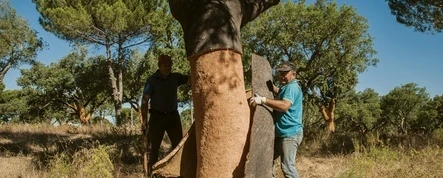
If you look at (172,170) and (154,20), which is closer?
(172,170)

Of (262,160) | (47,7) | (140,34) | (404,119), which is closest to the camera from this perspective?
(262,160)

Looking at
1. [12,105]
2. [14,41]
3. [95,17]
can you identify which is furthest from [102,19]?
[12,105]

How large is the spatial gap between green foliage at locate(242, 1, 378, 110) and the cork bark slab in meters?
16.9

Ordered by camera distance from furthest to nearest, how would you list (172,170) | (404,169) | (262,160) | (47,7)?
(47,7) → (404,169) → (172,170) → (262,160)

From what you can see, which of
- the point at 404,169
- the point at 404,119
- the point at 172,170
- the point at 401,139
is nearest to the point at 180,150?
the point at 172,170

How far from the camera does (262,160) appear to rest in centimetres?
383

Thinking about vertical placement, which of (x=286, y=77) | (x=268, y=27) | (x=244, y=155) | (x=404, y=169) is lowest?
(x=404, y=169)

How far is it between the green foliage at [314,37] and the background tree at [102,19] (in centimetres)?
545

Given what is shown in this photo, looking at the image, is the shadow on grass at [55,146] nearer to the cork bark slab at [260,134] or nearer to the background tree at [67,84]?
the cork bark slab at [260,134]

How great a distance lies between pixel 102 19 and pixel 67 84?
1460 cm

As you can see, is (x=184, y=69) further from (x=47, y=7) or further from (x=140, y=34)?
(x=47, y=7)

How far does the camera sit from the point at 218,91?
12.8 feet

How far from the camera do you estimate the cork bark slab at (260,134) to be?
374 cm

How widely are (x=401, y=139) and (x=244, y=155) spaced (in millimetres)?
7613
